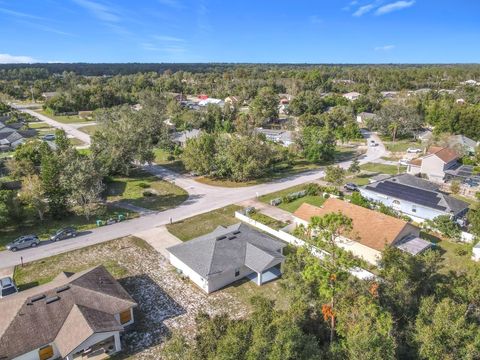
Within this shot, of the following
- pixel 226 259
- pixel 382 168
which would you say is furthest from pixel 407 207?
pixel 226 259

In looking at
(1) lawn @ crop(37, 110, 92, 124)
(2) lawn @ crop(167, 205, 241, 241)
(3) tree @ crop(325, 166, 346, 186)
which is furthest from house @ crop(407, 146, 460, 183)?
(1) lawn @ crop(37, 110, 92, 124)

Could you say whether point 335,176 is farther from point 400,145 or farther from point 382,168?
point 400,145

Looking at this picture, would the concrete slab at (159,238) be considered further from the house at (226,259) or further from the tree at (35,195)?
the tree at (35,195)

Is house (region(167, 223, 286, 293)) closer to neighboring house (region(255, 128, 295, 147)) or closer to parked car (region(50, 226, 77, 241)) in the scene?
parked car (region(50, 226, 77, 241))

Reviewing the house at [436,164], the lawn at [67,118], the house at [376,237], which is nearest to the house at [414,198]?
the house at [376,237]

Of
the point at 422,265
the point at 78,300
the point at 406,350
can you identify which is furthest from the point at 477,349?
the point at 78,300

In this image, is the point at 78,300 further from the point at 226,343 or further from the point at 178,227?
the point at 178,227
